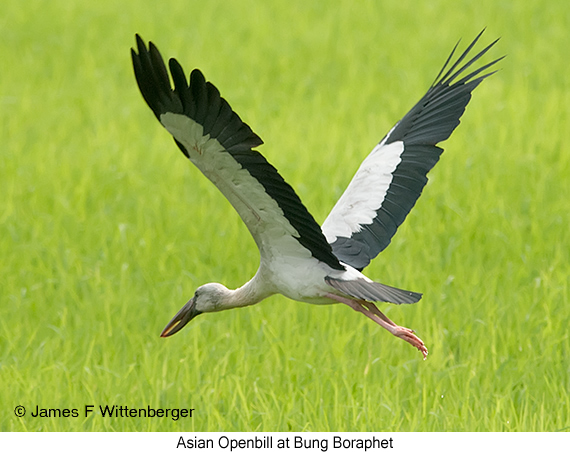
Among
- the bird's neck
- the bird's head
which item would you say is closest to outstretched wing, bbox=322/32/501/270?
the bird's neck

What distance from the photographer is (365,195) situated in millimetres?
5223

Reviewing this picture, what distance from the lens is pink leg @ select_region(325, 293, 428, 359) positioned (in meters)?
4.31

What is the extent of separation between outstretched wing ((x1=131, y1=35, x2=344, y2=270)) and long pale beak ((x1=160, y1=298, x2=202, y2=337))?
954 mm

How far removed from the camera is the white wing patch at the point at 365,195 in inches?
200

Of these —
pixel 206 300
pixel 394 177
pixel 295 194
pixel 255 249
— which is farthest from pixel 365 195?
pixel 255 249

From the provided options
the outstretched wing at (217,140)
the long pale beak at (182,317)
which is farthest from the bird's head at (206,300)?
the outstretched wing at (217,140)

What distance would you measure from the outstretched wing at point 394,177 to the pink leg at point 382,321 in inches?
13.6

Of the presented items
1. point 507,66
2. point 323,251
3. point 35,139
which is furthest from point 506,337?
point 507,66

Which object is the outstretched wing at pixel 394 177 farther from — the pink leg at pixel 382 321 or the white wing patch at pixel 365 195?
the pink leg at pixel 382 321

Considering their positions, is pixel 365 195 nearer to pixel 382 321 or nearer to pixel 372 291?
pixel 382 321

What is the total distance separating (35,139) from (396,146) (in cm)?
532

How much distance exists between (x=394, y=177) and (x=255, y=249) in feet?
6.47

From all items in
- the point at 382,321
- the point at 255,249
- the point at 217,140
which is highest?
the point at 255,249

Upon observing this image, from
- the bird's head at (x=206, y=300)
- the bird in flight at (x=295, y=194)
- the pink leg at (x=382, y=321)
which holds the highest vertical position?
the bird in flight at (x=295, y=194)
